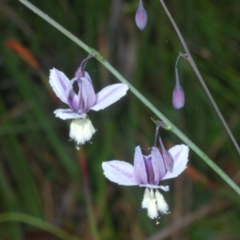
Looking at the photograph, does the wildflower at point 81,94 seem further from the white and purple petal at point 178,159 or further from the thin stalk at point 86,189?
the thin stalk at point 86,189

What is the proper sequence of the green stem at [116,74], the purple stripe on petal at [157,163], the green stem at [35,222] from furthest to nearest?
the green stem at [35,222] < the purple stripe on petal at [157,163] < the green stem at [116,74]

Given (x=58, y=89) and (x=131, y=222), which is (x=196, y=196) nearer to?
(x=131, y=222)

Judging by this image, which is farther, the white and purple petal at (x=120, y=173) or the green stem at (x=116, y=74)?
the white and purple petal at (x=120, y=173)

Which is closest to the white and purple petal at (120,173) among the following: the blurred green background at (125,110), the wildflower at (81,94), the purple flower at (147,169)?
the purple flower at (147,169)

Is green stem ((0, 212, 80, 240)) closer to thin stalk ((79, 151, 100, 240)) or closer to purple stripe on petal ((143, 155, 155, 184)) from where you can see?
thin stalk ((79, 151, 100, 240))

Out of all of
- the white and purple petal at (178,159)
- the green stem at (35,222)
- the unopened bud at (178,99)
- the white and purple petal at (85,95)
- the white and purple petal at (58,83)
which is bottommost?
the white and purple petal at (178,159)

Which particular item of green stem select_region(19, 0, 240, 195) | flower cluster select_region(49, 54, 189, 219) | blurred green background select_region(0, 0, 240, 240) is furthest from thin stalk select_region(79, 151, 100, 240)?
green stem select_region(19, 0, 240, 195)
